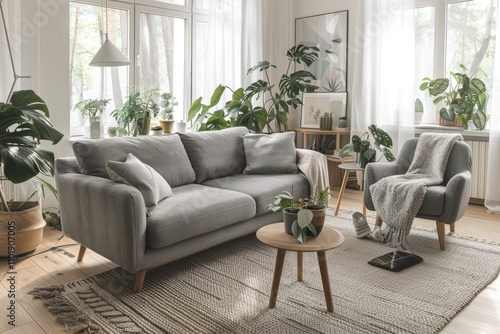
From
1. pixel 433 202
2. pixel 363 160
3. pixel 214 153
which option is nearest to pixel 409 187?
pixel 433 202

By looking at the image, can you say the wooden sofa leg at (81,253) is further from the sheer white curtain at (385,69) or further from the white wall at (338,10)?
the white wall at (338,10)

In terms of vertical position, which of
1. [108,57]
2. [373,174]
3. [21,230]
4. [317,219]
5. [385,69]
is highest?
[385,69]

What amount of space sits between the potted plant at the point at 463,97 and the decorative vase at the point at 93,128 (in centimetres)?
342

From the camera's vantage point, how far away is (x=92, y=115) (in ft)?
14.3

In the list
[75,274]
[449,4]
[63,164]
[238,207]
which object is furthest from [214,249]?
[449,4]

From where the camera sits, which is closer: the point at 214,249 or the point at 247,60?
the point at 214,249

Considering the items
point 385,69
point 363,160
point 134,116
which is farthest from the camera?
point 385,69

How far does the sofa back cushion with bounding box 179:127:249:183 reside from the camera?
12.1 feet

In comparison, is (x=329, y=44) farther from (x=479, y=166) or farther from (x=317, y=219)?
(x=317, y=219)

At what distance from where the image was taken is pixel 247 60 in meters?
5.62

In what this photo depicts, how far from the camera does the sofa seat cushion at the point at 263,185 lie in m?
3.39

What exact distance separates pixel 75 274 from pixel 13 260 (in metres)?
0.51

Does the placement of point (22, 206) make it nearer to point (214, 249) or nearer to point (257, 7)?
point (214, 249)

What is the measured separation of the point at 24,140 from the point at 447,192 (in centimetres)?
291
